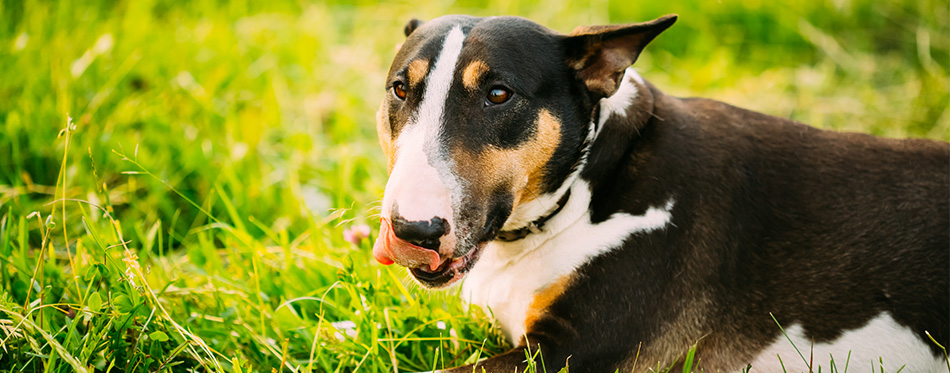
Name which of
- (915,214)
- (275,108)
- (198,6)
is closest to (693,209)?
(915,214)

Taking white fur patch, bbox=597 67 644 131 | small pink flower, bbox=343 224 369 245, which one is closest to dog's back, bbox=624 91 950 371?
white fur patch, bbox=597 67 644 131

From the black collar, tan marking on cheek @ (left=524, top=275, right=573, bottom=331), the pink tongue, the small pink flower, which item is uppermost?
the pink tongue

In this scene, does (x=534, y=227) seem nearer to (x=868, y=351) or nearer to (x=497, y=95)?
(x=497, y=95)

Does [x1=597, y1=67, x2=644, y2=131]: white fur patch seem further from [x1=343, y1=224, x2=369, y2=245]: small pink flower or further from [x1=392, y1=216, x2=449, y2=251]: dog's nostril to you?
[x1=343, y1=224, x2=369, y2=245]: small pink flower

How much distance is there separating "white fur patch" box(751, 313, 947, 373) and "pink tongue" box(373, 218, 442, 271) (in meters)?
1.32

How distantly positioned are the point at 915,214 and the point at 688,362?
1047 mm

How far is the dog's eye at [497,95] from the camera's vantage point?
2.47 metres

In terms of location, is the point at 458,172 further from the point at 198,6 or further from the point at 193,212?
the point at 198,6

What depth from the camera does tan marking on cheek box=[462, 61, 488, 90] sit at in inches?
96.1

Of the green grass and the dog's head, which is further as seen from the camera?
the green grass

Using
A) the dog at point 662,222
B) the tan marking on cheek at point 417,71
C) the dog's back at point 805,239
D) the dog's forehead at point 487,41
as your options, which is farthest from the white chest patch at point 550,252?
the tan marking on cheek at point 417,71

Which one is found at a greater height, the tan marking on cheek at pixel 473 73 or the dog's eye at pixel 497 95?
the tan marking on cheek at pixel 473 73

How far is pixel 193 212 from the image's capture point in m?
4.07

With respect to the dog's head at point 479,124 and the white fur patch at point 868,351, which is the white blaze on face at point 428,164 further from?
the white fur patch at point 868,351
